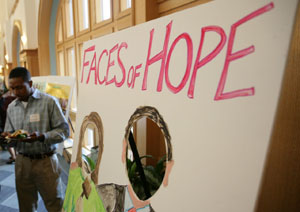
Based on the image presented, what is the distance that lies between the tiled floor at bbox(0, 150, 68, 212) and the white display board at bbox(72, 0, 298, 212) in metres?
2.29

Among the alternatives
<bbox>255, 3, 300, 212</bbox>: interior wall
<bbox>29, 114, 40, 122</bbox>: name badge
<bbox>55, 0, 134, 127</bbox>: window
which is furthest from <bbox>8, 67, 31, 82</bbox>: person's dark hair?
<bbox>255, 3, 300, 212</bbox>: interior wall

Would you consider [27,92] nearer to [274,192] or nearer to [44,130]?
[44,130]

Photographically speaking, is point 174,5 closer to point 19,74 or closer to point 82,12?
point 19,74

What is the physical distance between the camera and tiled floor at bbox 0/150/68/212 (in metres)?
2.21

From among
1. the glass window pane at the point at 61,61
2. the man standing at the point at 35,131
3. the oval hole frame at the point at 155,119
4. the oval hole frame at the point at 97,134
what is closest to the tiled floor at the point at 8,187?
the man standing at the point at 35,131

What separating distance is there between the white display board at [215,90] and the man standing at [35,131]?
125 centimetres

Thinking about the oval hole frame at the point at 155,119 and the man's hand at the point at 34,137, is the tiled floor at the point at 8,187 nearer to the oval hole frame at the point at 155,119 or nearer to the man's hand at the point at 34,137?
the man's hand at the point at 34,137

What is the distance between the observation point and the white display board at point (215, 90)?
325 mm

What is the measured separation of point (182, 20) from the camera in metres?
0.48

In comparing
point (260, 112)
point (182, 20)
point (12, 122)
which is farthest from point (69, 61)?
point (260, 112)

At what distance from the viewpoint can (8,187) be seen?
8.66ft

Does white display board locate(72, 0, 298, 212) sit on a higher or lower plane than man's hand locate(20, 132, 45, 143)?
higher

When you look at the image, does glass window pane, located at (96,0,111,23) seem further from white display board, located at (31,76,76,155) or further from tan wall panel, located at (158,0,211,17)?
tan wall panel, located at (158,0,211,17)

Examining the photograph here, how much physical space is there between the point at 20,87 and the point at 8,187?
1858 millimetres
